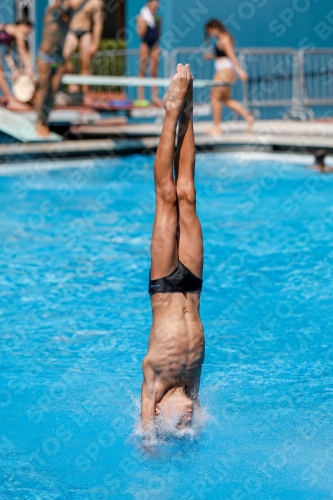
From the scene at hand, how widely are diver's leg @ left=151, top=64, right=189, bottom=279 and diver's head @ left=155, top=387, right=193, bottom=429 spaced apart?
1.84 ft

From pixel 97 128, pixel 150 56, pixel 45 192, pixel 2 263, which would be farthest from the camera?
pixel 150 56

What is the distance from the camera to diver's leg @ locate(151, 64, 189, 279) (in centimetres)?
371

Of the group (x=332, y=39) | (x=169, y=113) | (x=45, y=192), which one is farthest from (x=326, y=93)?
(x=169, y=113)

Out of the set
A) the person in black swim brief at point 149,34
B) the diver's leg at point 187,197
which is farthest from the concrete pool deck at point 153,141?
the diver's leg at point 187,197

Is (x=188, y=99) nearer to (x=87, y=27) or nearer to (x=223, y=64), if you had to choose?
(x=223, y=64)

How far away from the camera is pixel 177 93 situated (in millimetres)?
3713

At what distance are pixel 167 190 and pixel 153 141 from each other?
10012 mm

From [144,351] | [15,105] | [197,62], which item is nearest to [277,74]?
[197,62]

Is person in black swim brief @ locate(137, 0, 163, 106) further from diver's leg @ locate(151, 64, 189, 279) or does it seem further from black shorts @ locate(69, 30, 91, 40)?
diver's leg @ locate(151, 64, 189, 279)

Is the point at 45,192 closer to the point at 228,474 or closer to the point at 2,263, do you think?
the point at 2,263

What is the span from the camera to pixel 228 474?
3848 mm

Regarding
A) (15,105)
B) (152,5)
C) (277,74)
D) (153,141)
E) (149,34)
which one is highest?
(152,5)

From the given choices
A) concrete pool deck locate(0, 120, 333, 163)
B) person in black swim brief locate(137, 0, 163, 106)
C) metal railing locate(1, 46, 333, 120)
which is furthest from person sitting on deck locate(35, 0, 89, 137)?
metal railing locate(1, 46, 333, 120)

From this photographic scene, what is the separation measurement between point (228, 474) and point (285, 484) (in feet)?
0.95
